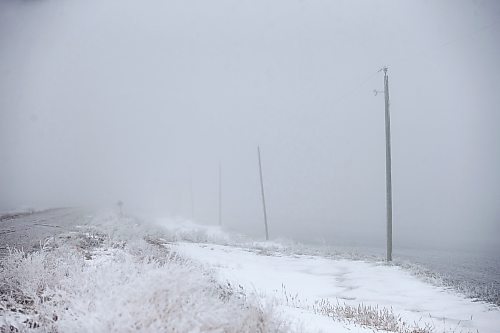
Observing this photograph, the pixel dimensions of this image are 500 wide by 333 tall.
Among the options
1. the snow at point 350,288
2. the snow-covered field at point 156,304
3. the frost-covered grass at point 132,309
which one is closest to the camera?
the frost-covered grass at point 132,309

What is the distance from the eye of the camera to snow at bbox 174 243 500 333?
9.15 metres

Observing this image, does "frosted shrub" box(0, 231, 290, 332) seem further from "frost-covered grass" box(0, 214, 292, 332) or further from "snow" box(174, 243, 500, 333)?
"snow" box(174, 243, 500, 333)

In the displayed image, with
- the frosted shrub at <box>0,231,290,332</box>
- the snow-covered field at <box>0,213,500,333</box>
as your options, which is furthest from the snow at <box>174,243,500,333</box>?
the frosted shrub at <box>0,231,290,332</box>


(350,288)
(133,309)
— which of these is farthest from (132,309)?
(350,288)

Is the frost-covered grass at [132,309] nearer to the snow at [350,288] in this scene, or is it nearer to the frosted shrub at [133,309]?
the frosted shrub at [133,309]

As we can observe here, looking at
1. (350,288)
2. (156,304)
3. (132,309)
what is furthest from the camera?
(350,288)

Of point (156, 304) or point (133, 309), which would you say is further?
point (156, 304)

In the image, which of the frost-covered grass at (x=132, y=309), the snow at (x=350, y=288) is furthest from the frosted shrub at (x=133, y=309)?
the snow at (x=350, y=288)

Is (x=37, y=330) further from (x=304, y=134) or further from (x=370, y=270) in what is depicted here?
(x=304, y=134)

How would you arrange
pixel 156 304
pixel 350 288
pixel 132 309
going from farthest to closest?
1. pixel 350 288
2. pixel 156 304
3. pixel 132 309

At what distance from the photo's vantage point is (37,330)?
3.92m

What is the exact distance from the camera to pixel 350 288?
13.6 meters

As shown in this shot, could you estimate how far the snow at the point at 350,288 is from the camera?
915 centimetres

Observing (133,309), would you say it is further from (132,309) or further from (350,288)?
(350,288)
